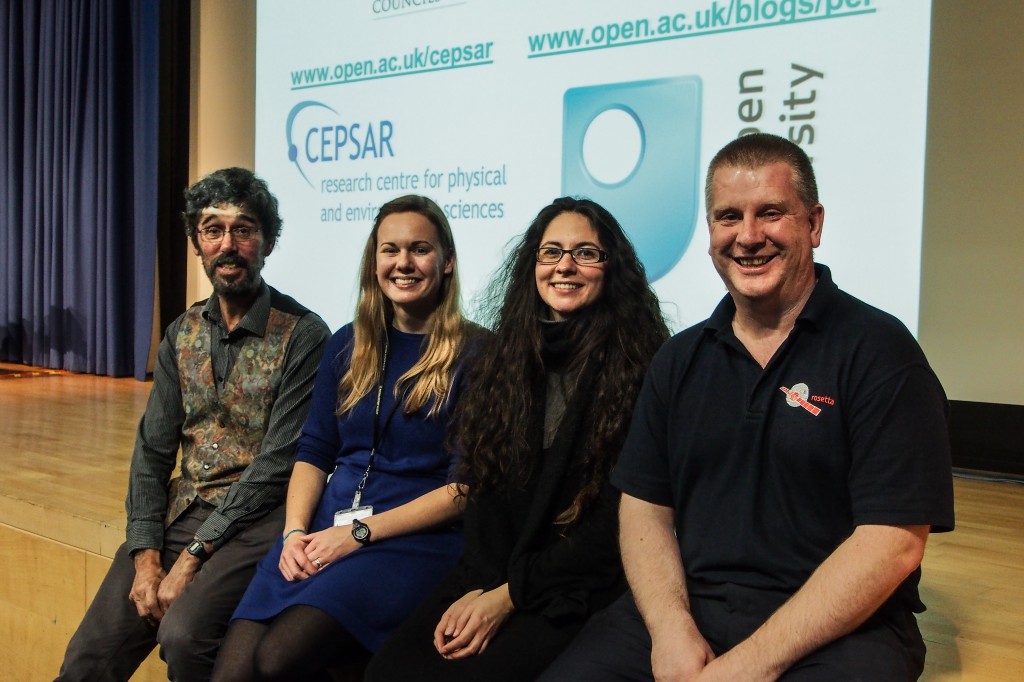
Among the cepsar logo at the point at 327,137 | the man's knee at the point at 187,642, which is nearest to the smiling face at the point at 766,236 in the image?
the man's knee at the point at 187,642

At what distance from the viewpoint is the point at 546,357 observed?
6.40 ft

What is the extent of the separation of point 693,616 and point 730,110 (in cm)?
246

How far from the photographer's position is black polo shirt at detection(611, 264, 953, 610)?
1375 millimetres

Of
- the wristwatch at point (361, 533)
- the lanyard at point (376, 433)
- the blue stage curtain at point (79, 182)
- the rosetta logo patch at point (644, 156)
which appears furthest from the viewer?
the blue stage curtain at point (79, 182)

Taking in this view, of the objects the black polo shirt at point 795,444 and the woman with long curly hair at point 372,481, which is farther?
the woman with long curly hair at point 372,481

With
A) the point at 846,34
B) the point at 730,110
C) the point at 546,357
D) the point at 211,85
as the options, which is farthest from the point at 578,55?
the point at 211,85

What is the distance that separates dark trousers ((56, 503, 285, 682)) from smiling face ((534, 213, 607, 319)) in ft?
2.82

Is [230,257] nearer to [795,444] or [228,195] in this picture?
[228,195]

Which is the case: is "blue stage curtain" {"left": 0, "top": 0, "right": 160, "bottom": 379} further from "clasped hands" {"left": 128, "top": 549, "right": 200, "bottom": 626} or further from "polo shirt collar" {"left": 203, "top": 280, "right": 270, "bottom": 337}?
"clasped hands" {"left": 128, "top": 549, "right": 200, "bottom": 626}

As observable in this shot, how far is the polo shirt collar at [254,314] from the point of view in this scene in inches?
92.0

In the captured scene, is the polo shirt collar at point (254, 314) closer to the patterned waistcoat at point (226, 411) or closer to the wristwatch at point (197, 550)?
the patterned waistcoat at point (226, 411)

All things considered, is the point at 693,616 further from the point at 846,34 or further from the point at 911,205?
the point at 846,34

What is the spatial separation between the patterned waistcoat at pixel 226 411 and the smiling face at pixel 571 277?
29.1 inches

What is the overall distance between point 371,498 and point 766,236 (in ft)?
3.39
